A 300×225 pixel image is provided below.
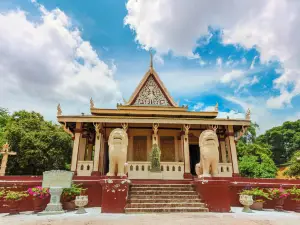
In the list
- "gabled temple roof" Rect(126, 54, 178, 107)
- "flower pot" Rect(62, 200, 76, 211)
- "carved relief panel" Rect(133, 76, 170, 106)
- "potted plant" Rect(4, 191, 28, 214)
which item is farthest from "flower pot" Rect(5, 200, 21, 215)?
"carved relief panel" Rect(133, 76, 170, 106)

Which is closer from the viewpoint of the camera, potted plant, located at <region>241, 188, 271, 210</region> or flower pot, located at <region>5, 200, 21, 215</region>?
flower pot, located at <region>5, 200, 21, 215</region>

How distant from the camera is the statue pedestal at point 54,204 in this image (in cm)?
558

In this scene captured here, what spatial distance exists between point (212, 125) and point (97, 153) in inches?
227

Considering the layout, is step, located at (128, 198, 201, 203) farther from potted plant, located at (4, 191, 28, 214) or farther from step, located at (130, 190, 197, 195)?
potted plant, located at (4, 191, 28, 214)

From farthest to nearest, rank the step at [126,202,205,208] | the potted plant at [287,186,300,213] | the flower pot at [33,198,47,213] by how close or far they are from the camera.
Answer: the potted plant at [287,186,300,213] < the flower pot at [33,198,47,213] < the step at [126,202,205,208]

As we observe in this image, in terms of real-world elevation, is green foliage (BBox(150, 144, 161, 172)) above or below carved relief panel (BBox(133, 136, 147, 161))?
below

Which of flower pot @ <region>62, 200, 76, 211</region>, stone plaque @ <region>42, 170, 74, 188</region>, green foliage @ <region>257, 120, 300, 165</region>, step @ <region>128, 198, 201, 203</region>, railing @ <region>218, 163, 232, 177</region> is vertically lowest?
flower pot @ <region>62, 200, 76, 211</region>

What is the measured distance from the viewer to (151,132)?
1164cm

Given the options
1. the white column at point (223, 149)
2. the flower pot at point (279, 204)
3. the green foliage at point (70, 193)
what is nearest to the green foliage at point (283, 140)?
the white column at point (223, 149)

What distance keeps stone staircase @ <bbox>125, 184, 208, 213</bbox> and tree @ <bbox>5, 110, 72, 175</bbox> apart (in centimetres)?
1146

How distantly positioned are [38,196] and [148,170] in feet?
14.0

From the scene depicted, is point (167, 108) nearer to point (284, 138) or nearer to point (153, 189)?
point (153, 189)

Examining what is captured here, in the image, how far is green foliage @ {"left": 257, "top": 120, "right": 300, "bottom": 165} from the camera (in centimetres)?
2970

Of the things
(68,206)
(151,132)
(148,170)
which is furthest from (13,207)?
(151,132)
